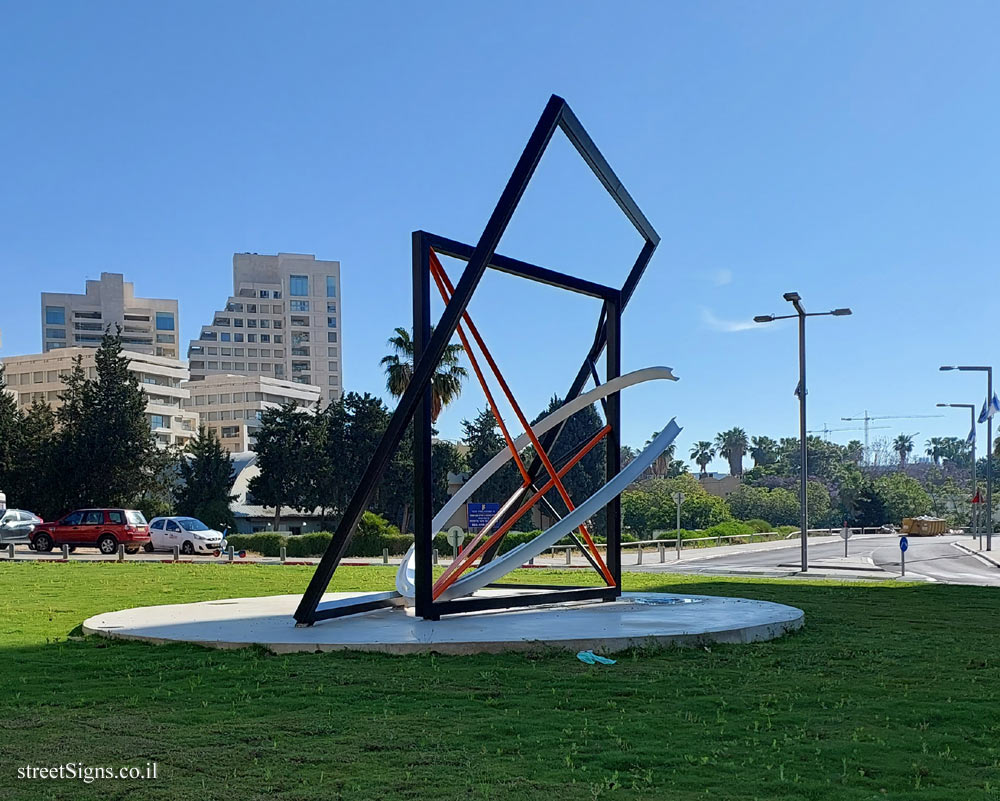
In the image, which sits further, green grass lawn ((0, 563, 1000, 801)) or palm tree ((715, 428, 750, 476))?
palm tree ((715, 428, 750, 476))

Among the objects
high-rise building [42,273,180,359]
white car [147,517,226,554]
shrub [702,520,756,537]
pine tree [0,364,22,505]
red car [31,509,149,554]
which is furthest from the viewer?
high-rise building [42,273,180,359]

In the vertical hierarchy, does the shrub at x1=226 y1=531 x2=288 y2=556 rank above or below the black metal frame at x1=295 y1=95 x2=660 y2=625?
below

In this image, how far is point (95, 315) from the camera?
479 ft

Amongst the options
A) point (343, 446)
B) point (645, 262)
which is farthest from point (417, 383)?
point (343, 446)

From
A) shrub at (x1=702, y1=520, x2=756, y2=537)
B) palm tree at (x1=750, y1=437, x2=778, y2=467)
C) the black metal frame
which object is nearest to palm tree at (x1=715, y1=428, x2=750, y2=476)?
palm tree at (x1=750, y1=437, x2=778, y2=467)

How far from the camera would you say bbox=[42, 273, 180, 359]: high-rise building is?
145 meters

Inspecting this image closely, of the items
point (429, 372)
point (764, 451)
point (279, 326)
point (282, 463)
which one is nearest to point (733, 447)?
point (764, 451)

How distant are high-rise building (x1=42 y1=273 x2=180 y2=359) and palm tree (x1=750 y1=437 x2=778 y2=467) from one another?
80923mm

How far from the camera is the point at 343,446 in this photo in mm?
63062

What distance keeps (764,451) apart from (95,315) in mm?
93017

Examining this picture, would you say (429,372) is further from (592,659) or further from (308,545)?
(308,545)

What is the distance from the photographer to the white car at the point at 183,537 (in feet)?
137

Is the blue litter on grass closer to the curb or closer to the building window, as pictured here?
the curb

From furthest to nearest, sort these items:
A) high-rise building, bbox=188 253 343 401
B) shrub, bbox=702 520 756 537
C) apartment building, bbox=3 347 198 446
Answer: high-rise building, bbox=188 253 343 401 → apartment building, bbox=3 347 198 446 → shrub, bbox=702 520 756 537
